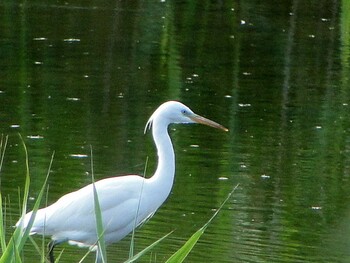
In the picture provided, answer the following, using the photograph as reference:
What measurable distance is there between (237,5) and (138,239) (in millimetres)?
17731

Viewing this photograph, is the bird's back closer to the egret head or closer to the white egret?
the white egret

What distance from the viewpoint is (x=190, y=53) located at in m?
17.6

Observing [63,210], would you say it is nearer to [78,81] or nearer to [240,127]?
[240,127]

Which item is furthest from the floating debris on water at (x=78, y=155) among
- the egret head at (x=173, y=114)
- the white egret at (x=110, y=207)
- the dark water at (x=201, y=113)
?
the white egret at (x=110, y=207)

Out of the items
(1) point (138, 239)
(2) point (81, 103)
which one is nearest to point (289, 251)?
(1) point (138, 239)

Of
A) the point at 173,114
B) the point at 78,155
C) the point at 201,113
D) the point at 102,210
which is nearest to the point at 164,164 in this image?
the point at 173,114

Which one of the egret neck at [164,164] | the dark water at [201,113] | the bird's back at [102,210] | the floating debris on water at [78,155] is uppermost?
the egret neck at [164,164]

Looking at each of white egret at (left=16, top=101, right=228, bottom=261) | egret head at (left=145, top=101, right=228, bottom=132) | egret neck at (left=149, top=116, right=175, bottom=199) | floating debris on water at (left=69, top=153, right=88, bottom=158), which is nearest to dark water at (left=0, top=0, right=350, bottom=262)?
floating debris on water at (left=69, top=153, right=88, bottom=158)

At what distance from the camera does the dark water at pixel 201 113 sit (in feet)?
26.7

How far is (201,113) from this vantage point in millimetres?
12594

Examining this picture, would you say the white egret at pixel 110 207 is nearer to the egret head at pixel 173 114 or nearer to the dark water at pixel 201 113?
the egret head at pixel 173 114

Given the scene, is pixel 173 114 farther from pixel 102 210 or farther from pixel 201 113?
pixel 201 113

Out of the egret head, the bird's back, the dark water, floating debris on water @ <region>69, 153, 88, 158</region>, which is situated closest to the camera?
the bird's back

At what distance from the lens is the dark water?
8141 mm
